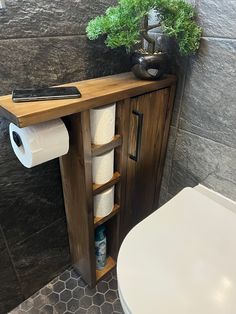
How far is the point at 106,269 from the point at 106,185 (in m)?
0.52

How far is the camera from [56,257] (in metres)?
1.08

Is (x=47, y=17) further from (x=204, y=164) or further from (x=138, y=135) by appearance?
(x=204, y=164)

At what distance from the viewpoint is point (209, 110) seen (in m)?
0.84

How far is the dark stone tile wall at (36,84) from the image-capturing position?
642mm

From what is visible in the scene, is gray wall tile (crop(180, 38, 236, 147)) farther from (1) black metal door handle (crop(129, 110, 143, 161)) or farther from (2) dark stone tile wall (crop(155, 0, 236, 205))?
(1) black metal door handle (crop(129, 110, 143, 161))

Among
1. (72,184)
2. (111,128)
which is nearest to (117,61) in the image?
(111,128)

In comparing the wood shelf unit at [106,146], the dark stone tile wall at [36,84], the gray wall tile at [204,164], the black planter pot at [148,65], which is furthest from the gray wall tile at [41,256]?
the black planter pot at [148,65]

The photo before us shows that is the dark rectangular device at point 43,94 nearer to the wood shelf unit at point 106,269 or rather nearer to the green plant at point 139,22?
the green plant at point 139,22

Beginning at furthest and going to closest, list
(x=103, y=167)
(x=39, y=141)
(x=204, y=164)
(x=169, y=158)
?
(x=169, y=158), (x=204, y=164), (x=103, y=167), (x=39, y=141)

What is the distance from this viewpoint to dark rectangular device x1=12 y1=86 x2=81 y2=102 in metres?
0.60

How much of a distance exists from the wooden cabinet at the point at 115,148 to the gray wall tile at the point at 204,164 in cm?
8

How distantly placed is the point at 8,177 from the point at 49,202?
0.20 m

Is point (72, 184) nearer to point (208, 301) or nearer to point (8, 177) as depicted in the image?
point (8, 177)

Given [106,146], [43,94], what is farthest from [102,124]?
[43,94]
